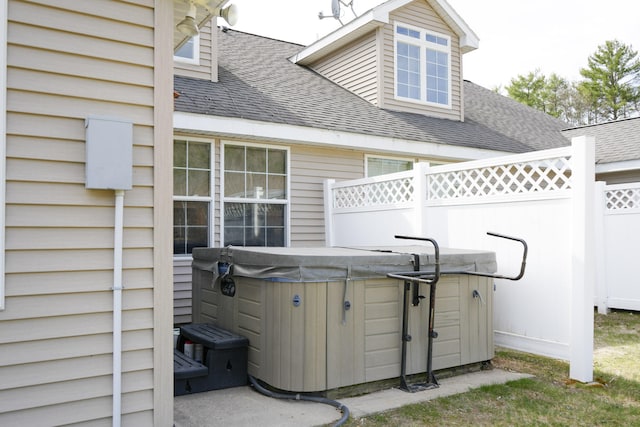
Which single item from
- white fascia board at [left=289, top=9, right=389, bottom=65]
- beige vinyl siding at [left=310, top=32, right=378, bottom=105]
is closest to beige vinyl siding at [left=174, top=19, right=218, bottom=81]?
white fascia board at [left=289, top=9, right=389, bottom=65]

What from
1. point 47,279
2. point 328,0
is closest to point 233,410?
point 47,279

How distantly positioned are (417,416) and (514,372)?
1560 millimetres

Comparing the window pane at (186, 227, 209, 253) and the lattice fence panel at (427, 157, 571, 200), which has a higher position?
the lattice fence panel at (427, 157, 571, 200)

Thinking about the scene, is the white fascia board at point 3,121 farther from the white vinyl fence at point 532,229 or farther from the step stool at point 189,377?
the white vinyl fence at point 532,229

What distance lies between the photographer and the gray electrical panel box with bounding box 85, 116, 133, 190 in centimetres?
265

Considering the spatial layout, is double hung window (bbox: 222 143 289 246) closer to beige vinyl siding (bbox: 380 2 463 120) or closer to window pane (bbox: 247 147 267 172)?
window pane (bbox: 247 147 267 172)

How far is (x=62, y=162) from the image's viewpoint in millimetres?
2654

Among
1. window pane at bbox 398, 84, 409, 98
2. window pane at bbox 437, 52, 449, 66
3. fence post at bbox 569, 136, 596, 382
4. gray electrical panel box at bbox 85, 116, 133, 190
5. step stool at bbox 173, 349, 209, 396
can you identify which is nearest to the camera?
gray electrical panel box at bbox 85, 116, 133, 190

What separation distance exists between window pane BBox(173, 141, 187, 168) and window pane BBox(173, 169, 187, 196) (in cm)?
8

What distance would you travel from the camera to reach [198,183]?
6.28m

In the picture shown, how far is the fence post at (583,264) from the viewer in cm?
424

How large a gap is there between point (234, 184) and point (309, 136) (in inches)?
46.8

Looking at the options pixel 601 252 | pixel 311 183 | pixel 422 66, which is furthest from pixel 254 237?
pixel 601 252

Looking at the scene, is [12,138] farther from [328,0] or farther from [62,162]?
[328,0]
